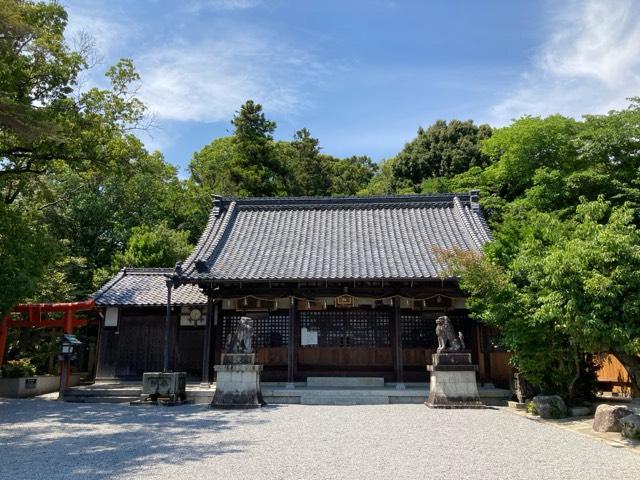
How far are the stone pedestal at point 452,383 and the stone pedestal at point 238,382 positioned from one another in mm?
4883

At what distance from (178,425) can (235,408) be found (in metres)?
2.74

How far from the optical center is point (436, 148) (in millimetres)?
36562

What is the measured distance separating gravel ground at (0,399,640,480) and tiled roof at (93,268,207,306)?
5676 mm

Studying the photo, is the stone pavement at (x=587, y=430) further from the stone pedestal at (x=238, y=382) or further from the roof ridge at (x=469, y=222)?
the stone pedestal at (x=238, y=382)

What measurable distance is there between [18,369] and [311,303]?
10410mm

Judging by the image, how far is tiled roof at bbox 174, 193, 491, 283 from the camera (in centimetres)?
1522

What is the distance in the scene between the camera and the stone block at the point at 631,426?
827cm

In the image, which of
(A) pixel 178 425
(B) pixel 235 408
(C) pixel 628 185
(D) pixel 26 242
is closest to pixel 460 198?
(C) pixel 628 185

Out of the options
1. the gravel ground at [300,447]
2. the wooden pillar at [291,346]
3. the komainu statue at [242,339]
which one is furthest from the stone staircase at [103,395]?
the wooden pillar at [291,346]

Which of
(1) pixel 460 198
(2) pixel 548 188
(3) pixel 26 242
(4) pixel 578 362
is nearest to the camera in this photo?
(4) pixel 578 362

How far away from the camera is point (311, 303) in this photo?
52.7ft

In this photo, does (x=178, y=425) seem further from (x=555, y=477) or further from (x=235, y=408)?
(x=555, y=477)

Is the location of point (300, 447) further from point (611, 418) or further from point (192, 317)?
point (192, 317)

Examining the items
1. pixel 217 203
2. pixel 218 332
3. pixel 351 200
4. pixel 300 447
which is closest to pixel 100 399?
pixel 218 332
